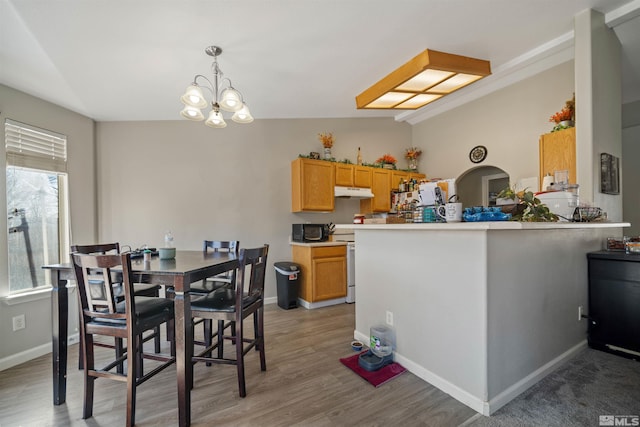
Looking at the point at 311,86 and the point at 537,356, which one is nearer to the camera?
the point at 537,356

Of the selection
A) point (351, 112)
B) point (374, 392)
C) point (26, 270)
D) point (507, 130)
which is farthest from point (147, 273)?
point (507, 130)

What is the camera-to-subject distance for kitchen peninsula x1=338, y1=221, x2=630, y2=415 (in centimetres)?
165

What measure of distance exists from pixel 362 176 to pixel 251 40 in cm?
273

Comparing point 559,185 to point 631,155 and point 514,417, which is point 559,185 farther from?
point 631,155

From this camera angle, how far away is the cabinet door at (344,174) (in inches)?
170

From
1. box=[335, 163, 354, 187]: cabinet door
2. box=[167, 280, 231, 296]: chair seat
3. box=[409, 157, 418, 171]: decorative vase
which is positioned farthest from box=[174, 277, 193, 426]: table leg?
box=[409, 157, 418, 171]: decorative vase

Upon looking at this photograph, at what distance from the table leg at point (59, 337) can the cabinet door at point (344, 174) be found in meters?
3.39

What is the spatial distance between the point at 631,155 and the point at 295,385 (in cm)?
626

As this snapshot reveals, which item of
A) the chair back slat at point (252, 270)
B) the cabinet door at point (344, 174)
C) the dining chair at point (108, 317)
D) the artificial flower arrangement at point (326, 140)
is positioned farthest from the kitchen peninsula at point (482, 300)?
the artificial flower arrangement at point (326, 140)

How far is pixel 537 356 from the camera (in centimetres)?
195

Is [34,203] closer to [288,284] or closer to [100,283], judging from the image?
[100,283]

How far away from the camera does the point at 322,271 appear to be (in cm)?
379

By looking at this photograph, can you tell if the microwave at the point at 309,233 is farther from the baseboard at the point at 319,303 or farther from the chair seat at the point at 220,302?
the chair seat at the point at 220,302

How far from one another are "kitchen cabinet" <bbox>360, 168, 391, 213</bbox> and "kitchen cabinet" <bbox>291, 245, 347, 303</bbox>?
109 cm
